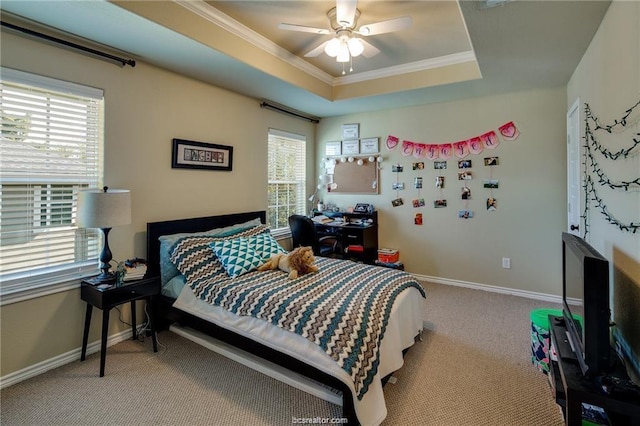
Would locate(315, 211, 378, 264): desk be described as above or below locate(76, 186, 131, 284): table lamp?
below

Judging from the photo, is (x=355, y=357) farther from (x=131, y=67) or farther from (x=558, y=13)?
(x=131, y=67)

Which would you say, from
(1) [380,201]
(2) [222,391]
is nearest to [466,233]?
(1) [380,201]

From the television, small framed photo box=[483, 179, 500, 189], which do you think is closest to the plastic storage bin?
the television

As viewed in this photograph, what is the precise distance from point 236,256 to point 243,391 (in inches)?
41.8

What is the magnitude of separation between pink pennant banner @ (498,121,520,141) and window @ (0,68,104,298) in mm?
4181

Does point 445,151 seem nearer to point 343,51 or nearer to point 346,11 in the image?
point 343,51

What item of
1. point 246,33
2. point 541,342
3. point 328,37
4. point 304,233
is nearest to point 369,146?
point 304,233

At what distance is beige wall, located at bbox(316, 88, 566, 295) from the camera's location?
11.4ft

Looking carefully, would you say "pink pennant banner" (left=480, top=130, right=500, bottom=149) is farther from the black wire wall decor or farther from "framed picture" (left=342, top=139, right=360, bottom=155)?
"framed picture" (left=342, top=139, right=360, bottom=155)

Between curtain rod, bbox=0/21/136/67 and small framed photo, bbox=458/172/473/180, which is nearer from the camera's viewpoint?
curtain rod, bbox=0/21/136/67

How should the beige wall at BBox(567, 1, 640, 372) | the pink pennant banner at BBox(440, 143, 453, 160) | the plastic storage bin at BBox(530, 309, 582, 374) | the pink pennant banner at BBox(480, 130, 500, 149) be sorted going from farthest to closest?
the pink pennant banner at BBox(440, 143, 453, 160), the pink pennant banner at BBox(480, 130, 500, 149), the plastic storage bin at BBox(530, 309, 582, 374), the beige wall at BBox(567, 1, 640, 372)

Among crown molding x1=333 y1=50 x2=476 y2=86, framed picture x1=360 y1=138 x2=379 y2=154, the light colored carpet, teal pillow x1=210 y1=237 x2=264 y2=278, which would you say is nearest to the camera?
the light colored carpet

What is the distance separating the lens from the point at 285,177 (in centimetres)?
456

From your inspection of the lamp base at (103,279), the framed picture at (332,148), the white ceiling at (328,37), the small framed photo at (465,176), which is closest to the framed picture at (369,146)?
the framed picture at (332,148)
